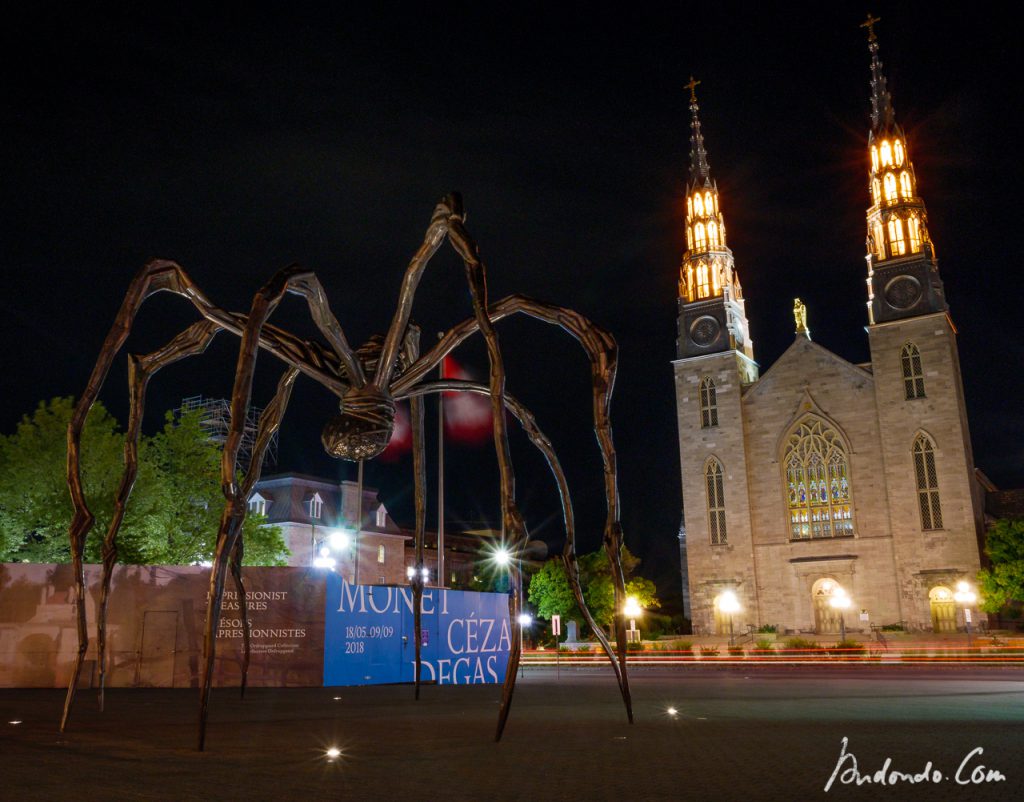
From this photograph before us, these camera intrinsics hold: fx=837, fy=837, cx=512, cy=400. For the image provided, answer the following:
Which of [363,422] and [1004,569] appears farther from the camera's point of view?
[1004,569]

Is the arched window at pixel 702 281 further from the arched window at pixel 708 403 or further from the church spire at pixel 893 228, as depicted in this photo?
the church spire at pixel 893 228

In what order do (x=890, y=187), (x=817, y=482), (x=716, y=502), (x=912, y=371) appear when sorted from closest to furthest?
(x=912, y=371), (x=817, y=482), (x=890, y=187), (x=716, y=502)

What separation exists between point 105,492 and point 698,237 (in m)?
42.8

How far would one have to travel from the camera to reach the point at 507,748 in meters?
7.41

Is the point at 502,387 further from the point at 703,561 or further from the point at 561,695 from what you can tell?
the point at 703,561

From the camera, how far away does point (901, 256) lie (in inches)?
1986

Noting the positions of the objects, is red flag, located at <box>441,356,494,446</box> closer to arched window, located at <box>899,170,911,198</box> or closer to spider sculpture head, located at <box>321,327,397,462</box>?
spider sculpture head, located at <box>321,327,397,462</box>

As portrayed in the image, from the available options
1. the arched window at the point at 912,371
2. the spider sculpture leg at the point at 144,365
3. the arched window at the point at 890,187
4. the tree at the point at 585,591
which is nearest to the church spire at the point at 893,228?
the arched window at the point at 890,187

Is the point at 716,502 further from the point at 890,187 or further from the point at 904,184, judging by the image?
the point at 904,184

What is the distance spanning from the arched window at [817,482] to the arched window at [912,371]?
4.97m

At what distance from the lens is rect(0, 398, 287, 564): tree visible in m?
28.1

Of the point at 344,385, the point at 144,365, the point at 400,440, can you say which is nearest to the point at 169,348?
the point at 144,365

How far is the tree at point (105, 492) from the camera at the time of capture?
28.1 meters

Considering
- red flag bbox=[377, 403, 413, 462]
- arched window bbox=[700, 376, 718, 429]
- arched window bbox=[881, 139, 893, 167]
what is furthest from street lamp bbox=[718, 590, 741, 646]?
arched window bbox=[881, 139, 893, 167]
